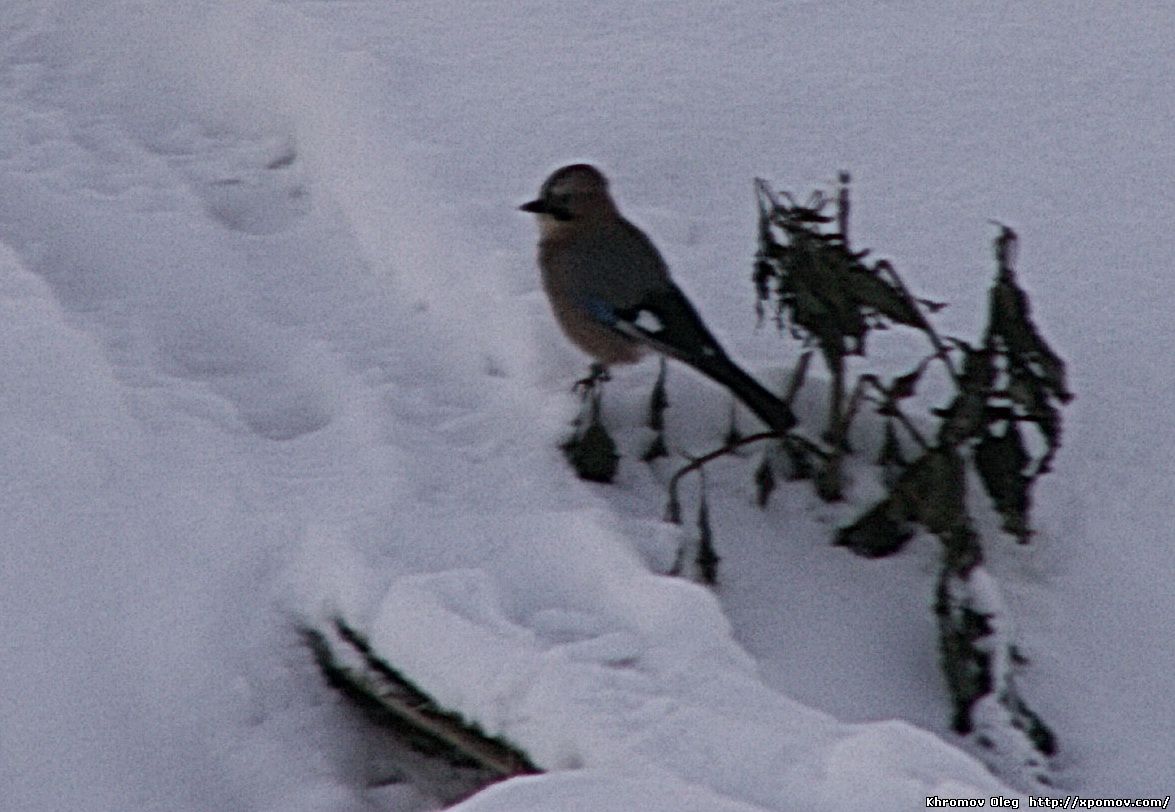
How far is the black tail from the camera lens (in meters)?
3.55

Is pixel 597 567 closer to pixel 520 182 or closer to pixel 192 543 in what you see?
pixel 192 543

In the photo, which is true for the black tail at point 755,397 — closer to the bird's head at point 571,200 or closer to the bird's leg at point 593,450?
the bird's leg at point 593,450

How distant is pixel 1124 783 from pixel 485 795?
1162mm

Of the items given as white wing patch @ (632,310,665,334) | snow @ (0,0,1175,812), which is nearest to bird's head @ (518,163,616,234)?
snow @ (0,0,1175,812)

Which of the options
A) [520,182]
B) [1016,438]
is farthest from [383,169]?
[1016,438]

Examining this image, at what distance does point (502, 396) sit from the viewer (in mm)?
3844

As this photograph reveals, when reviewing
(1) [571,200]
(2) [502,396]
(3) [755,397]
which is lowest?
(2) [502,396]

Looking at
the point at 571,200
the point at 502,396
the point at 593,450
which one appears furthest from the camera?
the point at 571,200

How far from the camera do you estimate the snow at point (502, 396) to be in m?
3.06

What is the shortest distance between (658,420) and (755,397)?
0.72 ft

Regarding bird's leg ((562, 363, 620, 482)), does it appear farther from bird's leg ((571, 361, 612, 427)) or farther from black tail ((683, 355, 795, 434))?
black tail ((683, 355, 795, 434))

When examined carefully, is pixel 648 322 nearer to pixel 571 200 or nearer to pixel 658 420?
pixel 658 420

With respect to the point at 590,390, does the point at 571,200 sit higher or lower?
higher

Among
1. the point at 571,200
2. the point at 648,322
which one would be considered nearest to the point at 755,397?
the point at 648,322
